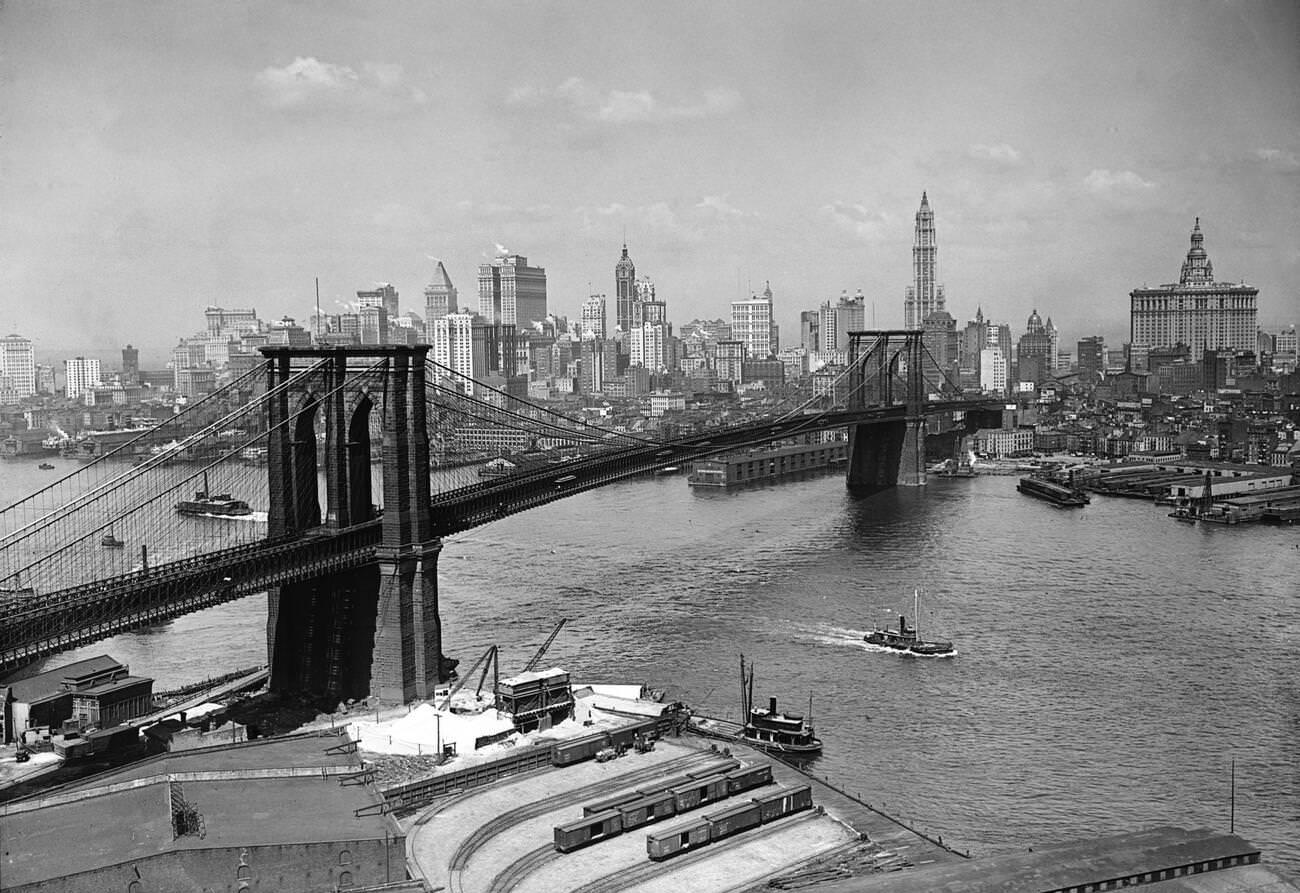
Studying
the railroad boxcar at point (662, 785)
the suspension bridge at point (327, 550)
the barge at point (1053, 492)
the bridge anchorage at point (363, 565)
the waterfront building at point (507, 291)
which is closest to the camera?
the railroad boxcar at point (662, 785)

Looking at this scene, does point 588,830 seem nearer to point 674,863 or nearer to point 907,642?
point 674,863

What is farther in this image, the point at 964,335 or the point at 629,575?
the point at 964,335

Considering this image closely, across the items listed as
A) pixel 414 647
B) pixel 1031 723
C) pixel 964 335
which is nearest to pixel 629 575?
pixel 414 647

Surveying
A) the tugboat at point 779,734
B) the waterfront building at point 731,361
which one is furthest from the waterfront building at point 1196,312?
the waterfront building at point 731,361

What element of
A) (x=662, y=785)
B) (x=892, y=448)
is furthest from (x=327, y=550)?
(x=892, y=448)

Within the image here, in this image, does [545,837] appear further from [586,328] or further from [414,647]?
[586,328]

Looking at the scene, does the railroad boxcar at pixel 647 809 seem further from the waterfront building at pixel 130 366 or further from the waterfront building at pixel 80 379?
the waterfront building at pixel 80 379

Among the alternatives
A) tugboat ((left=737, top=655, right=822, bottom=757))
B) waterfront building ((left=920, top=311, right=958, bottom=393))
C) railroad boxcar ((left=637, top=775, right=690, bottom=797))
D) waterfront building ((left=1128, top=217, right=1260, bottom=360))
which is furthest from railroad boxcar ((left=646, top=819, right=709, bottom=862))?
waterfront building ((left=920, top=311, right=958, bottom=393))
